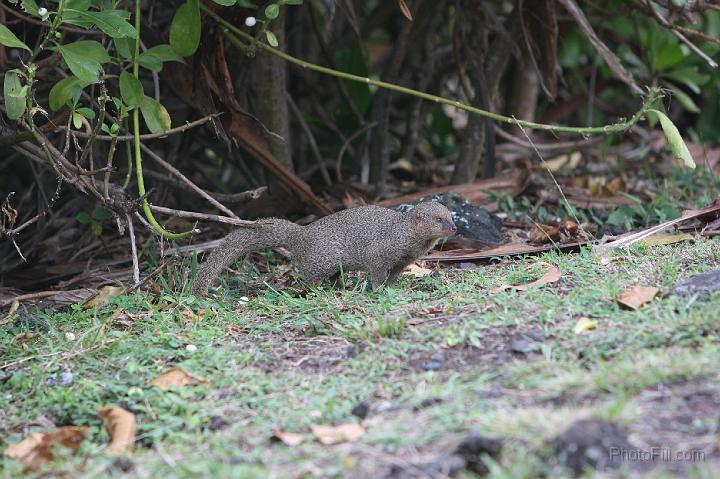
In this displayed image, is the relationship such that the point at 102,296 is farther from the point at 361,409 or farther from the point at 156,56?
the point at 361,409

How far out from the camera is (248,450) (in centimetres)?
262

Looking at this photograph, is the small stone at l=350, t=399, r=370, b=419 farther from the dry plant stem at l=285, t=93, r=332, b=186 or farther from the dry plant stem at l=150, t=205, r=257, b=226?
the dry plant stem at l=285, t=93, r=332, b=186

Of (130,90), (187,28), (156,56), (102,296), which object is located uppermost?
(187,28)

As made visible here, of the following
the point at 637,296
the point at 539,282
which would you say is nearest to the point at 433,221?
the point at 539,282

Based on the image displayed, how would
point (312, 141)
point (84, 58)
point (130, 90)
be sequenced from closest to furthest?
point (84, 58)
point (130, 90)
point (312, 141)

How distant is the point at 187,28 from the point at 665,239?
2541 millimetres

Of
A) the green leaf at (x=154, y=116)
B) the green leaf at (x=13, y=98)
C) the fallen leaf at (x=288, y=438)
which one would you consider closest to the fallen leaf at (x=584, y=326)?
the fallen leaf at (x=288, y=438)

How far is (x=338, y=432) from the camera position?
8.61 feet

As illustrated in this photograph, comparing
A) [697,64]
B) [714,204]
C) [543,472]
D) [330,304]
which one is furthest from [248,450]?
[697,64]

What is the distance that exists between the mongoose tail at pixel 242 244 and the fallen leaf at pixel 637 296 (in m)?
1.79

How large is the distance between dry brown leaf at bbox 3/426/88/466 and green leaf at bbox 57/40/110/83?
54.5 inches

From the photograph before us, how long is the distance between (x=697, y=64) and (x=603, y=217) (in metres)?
2.51

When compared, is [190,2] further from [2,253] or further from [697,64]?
[697,64]

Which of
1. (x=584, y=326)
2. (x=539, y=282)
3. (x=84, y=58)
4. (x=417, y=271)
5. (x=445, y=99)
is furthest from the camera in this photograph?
(x=417, y=271)
